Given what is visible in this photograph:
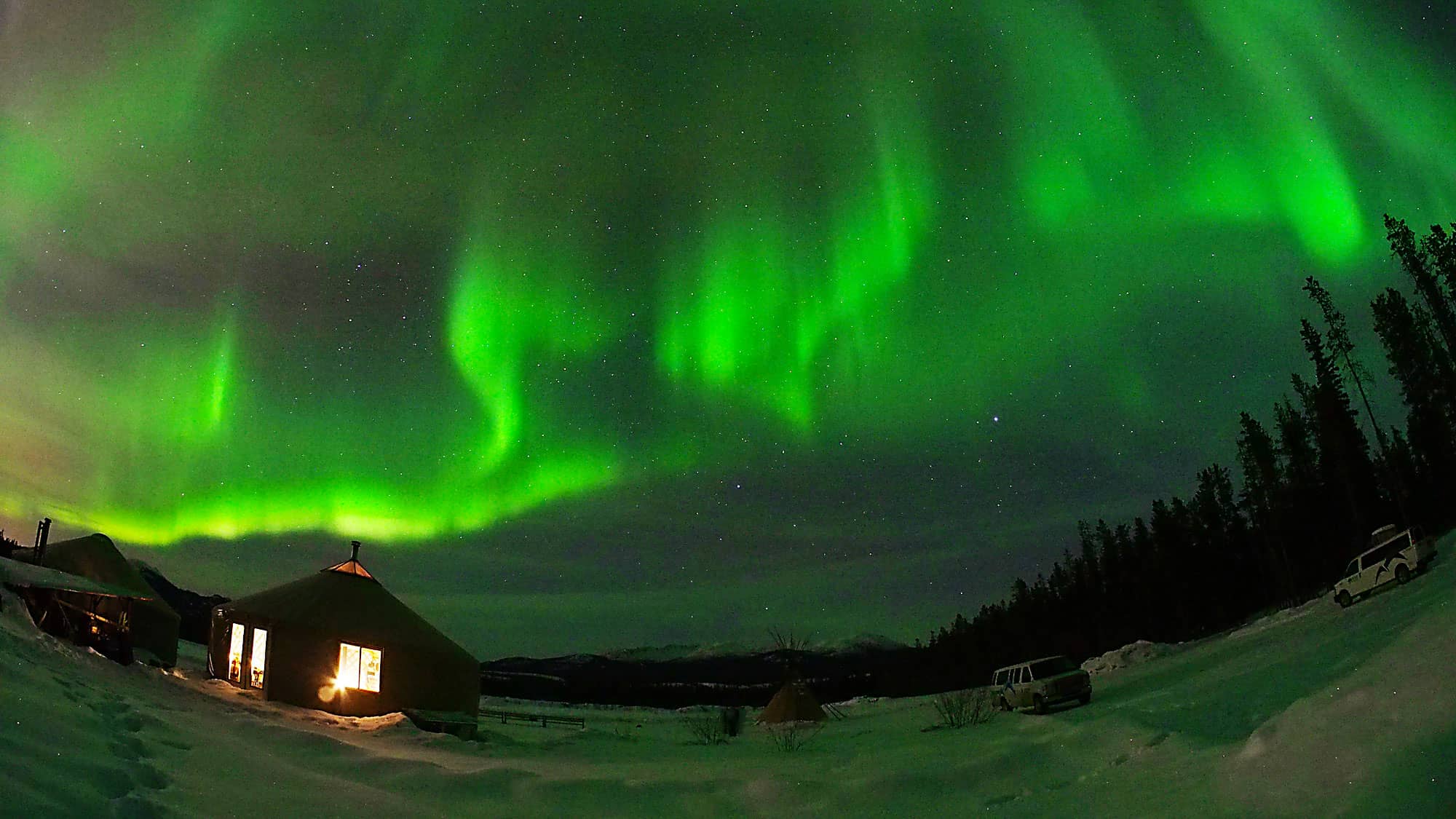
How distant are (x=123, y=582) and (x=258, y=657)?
10022 mm

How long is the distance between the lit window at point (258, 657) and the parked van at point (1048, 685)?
71.9ft

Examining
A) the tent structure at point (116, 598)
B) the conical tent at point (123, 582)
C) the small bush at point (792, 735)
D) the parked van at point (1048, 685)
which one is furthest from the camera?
the conical tent at point (123, 582)

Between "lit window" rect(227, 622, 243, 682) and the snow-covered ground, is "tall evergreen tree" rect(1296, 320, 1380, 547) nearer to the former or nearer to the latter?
the snow-covered ground

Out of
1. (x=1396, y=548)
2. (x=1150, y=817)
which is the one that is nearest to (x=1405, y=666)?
(x=1150, y=817)

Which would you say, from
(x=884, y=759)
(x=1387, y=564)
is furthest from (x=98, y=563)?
(x=1387, y=564)

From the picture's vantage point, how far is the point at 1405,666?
462cm

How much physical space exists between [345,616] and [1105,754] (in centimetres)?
2358

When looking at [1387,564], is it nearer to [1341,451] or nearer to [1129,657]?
[1129,657]

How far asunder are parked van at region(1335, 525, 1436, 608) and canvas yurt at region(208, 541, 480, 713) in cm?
2694

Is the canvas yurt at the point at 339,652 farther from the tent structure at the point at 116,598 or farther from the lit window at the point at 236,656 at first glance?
the tent structure at the point at 116,598

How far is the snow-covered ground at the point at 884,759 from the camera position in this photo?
422 centimetres

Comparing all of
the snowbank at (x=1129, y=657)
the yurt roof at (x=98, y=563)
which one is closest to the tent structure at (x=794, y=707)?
the snowbank at (x=1129, y=657)

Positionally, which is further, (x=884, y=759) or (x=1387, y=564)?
(x=1387, y=564)

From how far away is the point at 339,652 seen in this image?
24281mm
